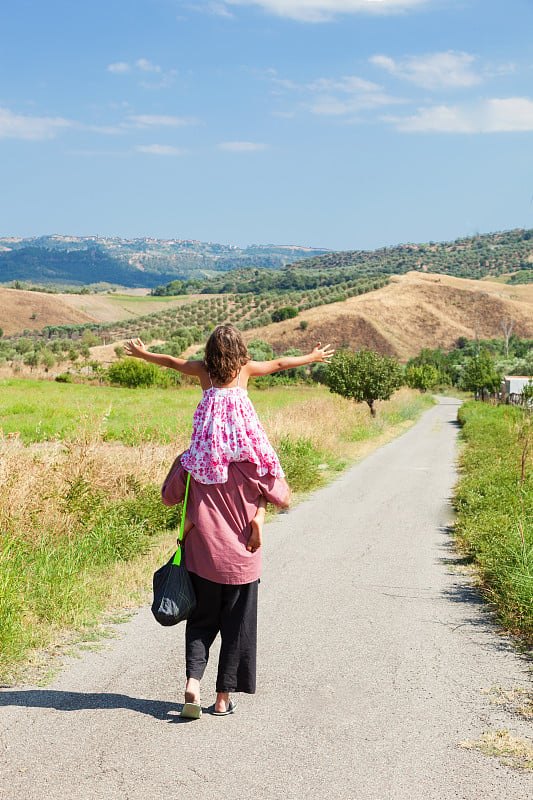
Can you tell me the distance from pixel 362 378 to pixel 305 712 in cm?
3178

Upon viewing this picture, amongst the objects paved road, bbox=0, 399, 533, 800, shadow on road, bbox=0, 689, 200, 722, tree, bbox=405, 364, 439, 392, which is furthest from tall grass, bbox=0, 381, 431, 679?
tree, bbox=405, 364, 439, 392

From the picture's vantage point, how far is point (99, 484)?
32.4 ft

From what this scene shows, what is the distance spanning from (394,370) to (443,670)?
32.2 meters

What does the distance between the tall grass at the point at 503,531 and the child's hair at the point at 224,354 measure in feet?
8.48

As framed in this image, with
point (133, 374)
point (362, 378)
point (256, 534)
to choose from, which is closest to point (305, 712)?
point (256, 534)

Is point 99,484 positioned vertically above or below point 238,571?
below

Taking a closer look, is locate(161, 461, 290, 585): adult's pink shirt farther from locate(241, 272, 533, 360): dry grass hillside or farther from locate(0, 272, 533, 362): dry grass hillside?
locate(0, 272, 533, 362): dry grass hillside

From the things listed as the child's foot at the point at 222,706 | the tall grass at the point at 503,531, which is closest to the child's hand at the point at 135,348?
the child's foot at the point at 222,706

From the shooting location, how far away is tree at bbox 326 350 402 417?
35594mm

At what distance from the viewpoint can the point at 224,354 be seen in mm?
4375

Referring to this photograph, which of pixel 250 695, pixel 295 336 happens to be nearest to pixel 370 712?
pixel 250 695

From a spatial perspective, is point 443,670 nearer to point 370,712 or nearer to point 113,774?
point 370,712

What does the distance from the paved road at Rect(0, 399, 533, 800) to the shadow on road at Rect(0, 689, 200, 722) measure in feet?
0.04

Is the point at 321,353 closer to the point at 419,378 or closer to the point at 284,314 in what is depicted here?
the point at 419,378
